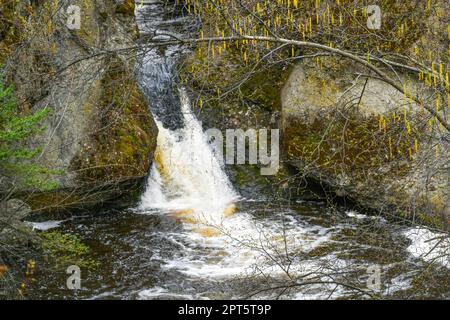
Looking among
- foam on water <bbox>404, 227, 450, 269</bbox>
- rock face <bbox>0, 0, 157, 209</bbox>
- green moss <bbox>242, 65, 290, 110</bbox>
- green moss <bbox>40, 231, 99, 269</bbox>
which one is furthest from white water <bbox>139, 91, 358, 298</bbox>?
green moss <bbox>242, 65, 290, 110</bbox>

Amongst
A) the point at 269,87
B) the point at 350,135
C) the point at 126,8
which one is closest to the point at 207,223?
the point at 350,135

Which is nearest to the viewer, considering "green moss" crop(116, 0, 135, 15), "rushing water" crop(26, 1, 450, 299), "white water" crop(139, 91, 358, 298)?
"rushing water" crop(26, 1, 450, 299)

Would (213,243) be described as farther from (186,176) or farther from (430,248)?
(430,248)

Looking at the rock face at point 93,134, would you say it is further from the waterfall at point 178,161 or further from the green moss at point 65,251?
the green moss at point 65,251

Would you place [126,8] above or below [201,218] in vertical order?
above

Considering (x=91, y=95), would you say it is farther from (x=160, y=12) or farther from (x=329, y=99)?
(x=160, y=12)

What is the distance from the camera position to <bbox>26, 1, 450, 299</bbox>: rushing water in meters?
7.61

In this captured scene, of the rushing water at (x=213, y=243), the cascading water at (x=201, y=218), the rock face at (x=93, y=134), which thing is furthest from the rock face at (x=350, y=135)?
the rock face at (x=93, y=134)

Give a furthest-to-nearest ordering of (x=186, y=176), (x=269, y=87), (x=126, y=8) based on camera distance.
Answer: (x=126, y=8)
(x=269, y=87)
(x=186, y=176)

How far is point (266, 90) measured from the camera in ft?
41.6

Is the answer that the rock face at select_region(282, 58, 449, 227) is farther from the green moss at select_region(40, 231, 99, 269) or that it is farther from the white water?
the green moss at select_region(40, 231, 99, 269)

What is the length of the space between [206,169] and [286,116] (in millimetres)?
1997

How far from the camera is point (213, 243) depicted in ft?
31.9

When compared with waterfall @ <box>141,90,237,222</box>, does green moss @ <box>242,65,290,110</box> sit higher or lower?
higher
